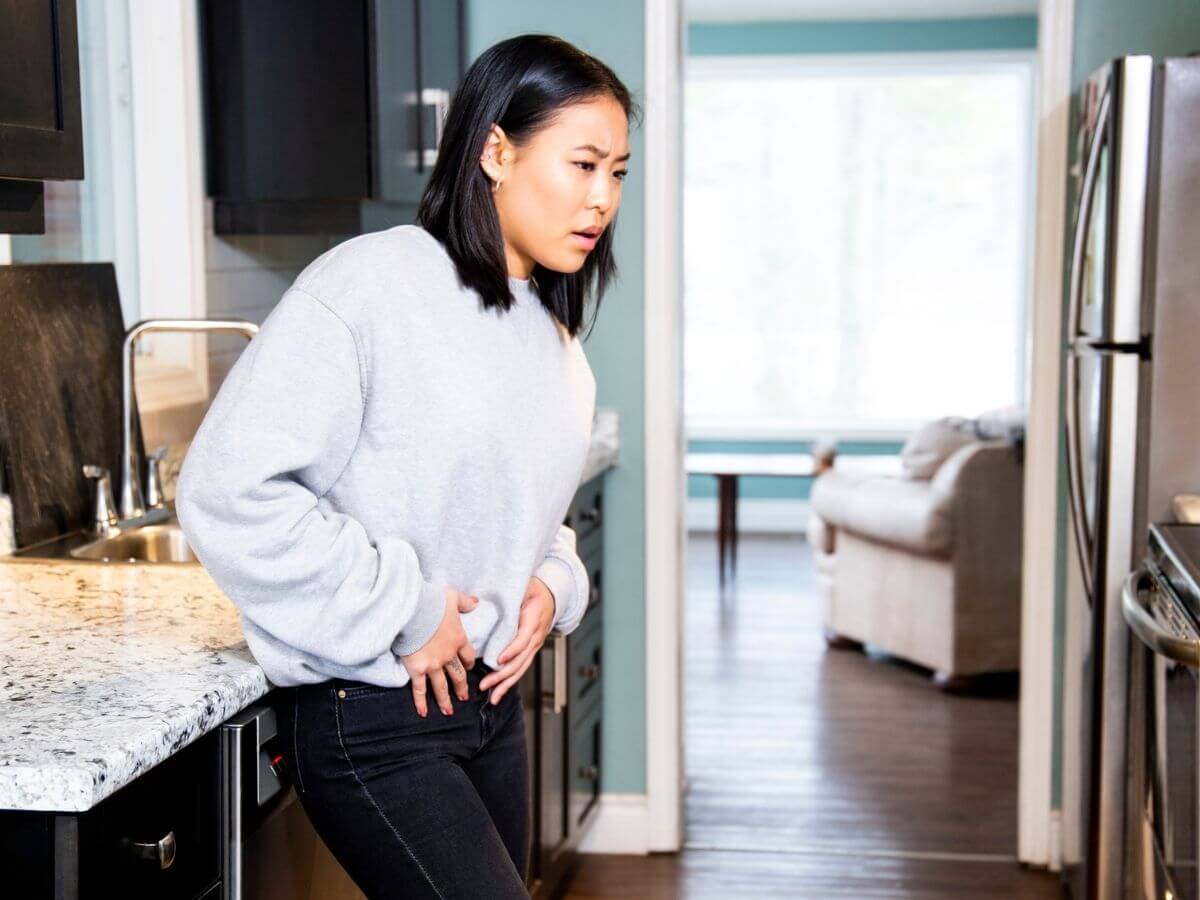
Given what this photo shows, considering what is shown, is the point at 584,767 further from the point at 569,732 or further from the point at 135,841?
the point at 135,841

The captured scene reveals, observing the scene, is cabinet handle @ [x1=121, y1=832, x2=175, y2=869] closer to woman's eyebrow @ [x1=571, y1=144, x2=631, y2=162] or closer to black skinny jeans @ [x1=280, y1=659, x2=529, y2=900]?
black skinny jeans @ [x1=280, y1=659, x2=529, y2=900]

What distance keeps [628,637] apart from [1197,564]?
64.1 inches

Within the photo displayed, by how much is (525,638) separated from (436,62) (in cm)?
197

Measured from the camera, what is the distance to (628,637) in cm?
352

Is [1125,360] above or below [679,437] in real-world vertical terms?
above

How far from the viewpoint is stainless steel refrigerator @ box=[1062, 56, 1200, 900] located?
2588mm

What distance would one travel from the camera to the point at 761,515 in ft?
27.0

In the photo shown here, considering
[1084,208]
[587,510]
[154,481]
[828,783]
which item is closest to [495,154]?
[154,481]

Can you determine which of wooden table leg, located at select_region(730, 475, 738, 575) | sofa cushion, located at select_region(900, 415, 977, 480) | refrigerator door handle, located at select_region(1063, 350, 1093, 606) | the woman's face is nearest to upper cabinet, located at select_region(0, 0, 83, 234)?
the woman's face

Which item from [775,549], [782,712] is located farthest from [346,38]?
[775,549]

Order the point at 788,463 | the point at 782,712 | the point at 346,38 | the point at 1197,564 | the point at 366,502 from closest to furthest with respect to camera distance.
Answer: the point at 366,502 → the point at 1197,564 → the point at 346,38 → the point at 782,712 → the point at 788,463

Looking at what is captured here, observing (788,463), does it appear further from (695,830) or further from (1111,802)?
(1111,802)

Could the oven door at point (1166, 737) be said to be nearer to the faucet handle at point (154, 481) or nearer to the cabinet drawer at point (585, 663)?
the cabinet drawer at point (585, 663)

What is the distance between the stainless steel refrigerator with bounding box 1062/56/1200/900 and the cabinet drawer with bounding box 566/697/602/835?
1026mm
